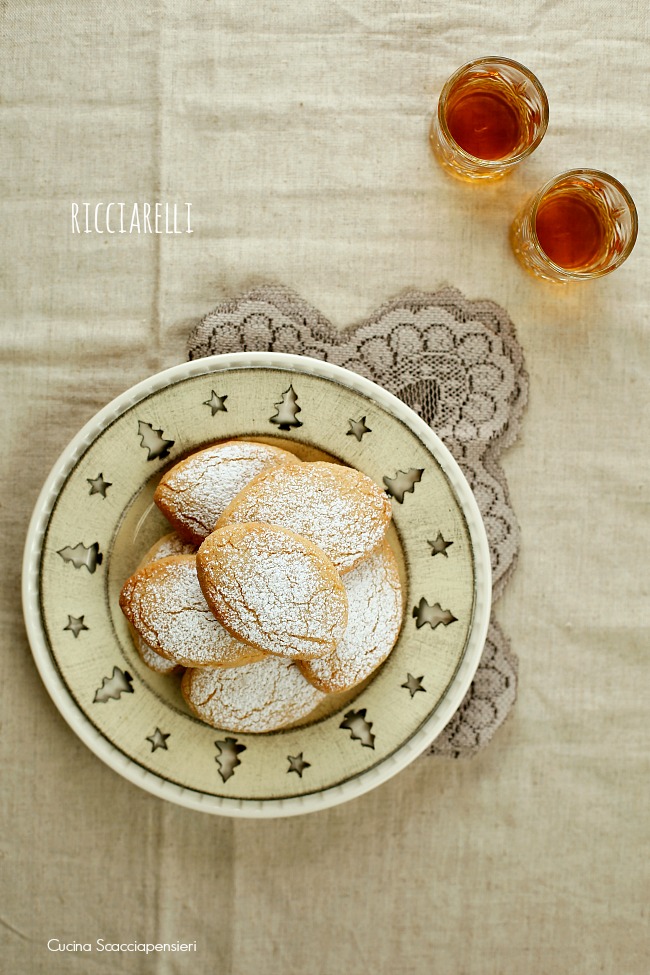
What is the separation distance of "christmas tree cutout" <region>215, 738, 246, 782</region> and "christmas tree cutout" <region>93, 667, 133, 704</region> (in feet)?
0.54

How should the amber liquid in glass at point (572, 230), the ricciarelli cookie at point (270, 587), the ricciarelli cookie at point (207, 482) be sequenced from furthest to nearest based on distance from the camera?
the amber liquid in glass at point (572, 230), the ricciarelli cookie at point (207, 482), the ricciarelli cookie at point (270, 587)

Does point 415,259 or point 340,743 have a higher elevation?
point 415,259

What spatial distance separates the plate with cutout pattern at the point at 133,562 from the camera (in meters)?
1.11

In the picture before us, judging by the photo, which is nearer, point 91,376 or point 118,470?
point 118,470

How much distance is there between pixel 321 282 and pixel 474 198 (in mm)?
300

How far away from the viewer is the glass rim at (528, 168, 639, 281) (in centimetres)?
114

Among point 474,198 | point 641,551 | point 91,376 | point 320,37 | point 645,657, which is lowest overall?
point 645,657

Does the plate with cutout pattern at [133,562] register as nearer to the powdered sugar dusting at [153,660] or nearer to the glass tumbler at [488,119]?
the powdered sugar dusting at [153,660]

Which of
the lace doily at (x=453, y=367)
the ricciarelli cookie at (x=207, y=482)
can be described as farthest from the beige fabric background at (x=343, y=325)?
the ricciarelli cookie at (x=207, y=482)

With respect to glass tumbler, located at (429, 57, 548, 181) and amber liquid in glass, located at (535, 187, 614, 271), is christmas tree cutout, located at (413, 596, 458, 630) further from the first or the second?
glass tumbler, located at (429, 57, 548, 181)

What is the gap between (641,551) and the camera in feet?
4.10

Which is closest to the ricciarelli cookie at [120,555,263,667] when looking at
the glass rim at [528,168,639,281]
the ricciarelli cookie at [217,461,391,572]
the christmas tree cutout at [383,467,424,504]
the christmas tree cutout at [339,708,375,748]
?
the ricciarelli cookie at [217,461,391,572]

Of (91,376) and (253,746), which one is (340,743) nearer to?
(253,746)

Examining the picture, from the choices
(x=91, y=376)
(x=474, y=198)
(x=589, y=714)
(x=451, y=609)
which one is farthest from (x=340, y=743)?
(x=474, y=198)
